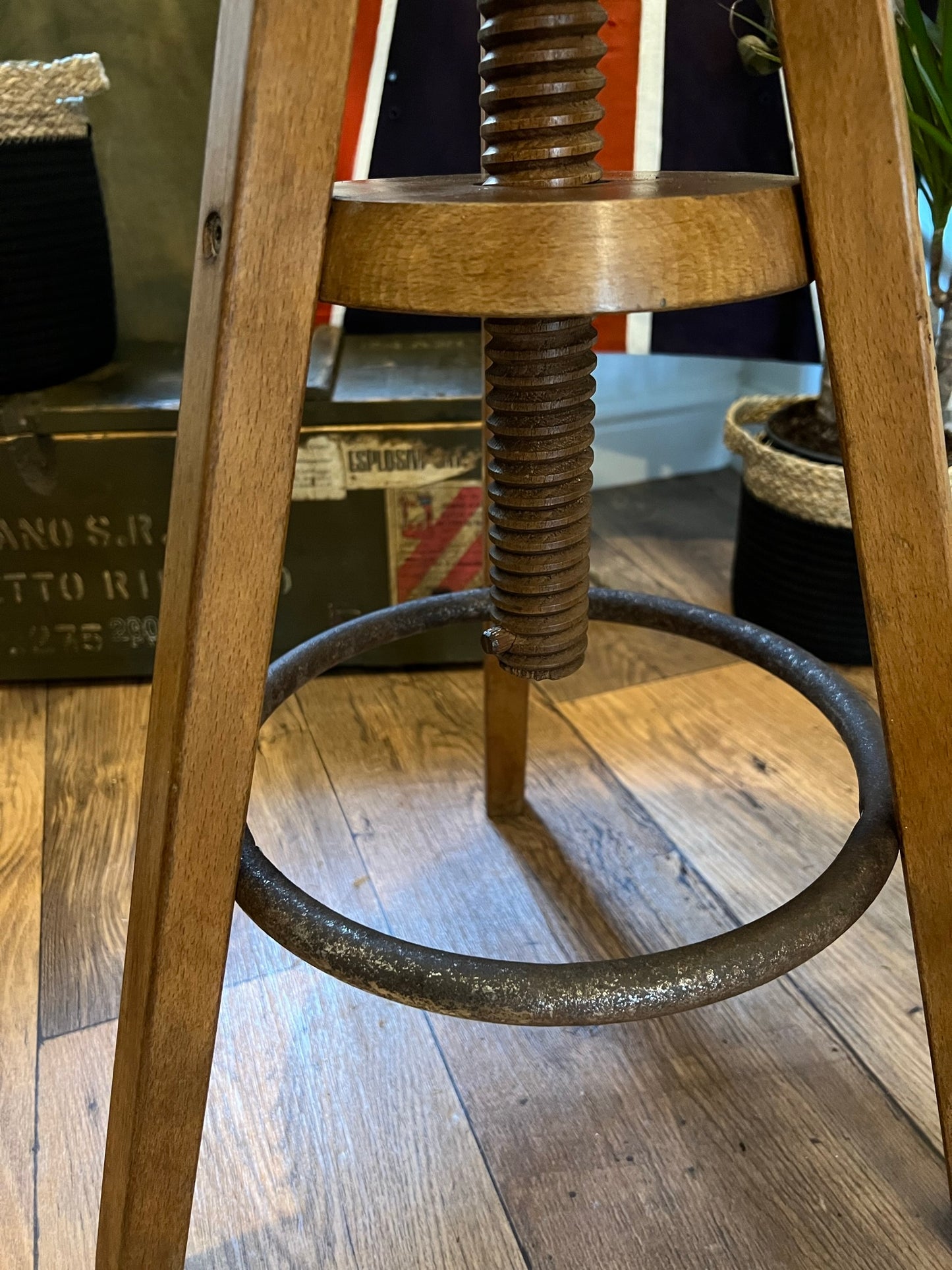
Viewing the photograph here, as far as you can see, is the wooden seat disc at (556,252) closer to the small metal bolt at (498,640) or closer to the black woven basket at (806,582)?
the small metal bolt at (498,640)

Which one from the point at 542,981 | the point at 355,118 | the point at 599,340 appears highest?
the point at 355,118

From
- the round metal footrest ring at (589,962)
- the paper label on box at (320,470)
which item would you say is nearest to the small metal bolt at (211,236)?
the round metal footrest ring at (589,962)

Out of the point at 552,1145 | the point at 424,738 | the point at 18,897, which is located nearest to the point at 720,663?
the point at 424,738

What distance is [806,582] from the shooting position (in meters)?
1.13

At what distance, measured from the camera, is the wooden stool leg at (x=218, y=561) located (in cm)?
35

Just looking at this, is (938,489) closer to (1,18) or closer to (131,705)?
(131,705)

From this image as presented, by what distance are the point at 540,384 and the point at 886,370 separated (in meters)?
0.17

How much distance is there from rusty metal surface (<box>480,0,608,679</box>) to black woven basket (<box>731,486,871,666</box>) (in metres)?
0.61

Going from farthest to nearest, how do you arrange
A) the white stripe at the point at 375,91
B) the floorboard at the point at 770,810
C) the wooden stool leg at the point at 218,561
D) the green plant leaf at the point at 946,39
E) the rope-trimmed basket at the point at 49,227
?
the white stripe at the point at 375,91, the rope-trimmed basket at the point at 49,227, the green plant leaf at the point at 946,39, the floorboard at the point at 770,810, the wooden stool leg at the point at 218,561

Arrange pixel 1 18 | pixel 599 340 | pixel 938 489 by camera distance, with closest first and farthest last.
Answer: pixel 938 489
pixel 1 18
pixel 599 340

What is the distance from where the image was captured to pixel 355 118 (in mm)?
1127

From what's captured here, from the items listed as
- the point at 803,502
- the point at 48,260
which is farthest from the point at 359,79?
the point at 803,502

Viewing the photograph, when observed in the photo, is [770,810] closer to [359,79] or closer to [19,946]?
[19,946]

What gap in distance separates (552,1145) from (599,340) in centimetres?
93
